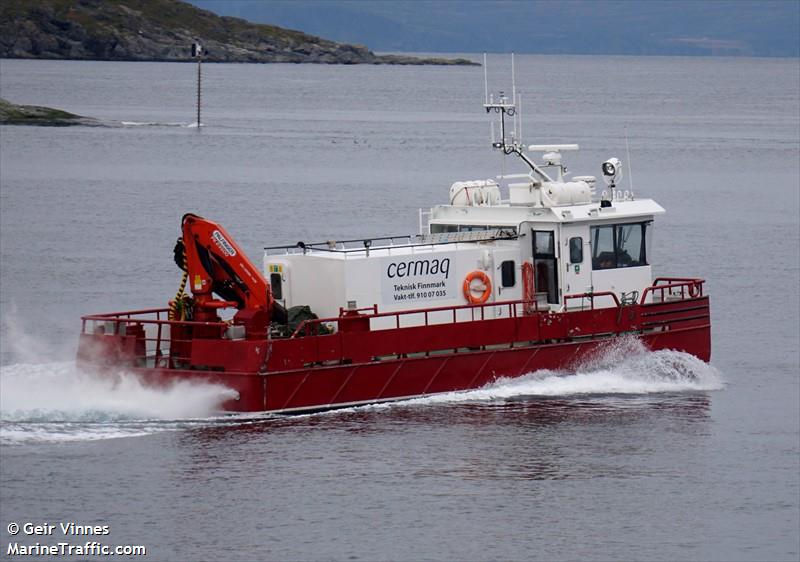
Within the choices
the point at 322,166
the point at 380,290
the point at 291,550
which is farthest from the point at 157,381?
the point at 322,166

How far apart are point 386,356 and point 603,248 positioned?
5.06 metres

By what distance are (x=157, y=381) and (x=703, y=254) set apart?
26.3 metres

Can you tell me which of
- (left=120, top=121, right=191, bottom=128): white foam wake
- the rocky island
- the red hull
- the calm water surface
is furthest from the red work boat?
the rocky island

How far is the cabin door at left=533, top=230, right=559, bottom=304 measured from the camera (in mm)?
27781

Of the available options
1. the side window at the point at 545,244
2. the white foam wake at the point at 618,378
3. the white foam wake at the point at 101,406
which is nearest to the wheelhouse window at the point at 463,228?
the side window at the point at 545,244

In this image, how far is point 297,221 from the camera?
52.6 meters

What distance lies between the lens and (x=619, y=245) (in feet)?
94.2

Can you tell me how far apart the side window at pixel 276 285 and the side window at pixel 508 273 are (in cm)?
394

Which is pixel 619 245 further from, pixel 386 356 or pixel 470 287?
pixel 386 356

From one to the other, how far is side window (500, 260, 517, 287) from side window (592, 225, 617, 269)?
1.60 meters

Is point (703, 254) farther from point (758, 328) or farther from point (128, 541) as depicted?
point (128, 541)

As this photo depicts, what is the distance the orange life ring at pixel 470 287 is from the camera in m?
27.1

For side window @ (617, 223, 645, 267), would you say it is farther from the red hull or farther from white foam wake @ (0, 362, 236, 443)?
white foam wake @ (0, 362, 236, 443)

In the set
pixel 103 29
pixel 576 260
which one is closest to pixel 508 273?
pixel 576 260
